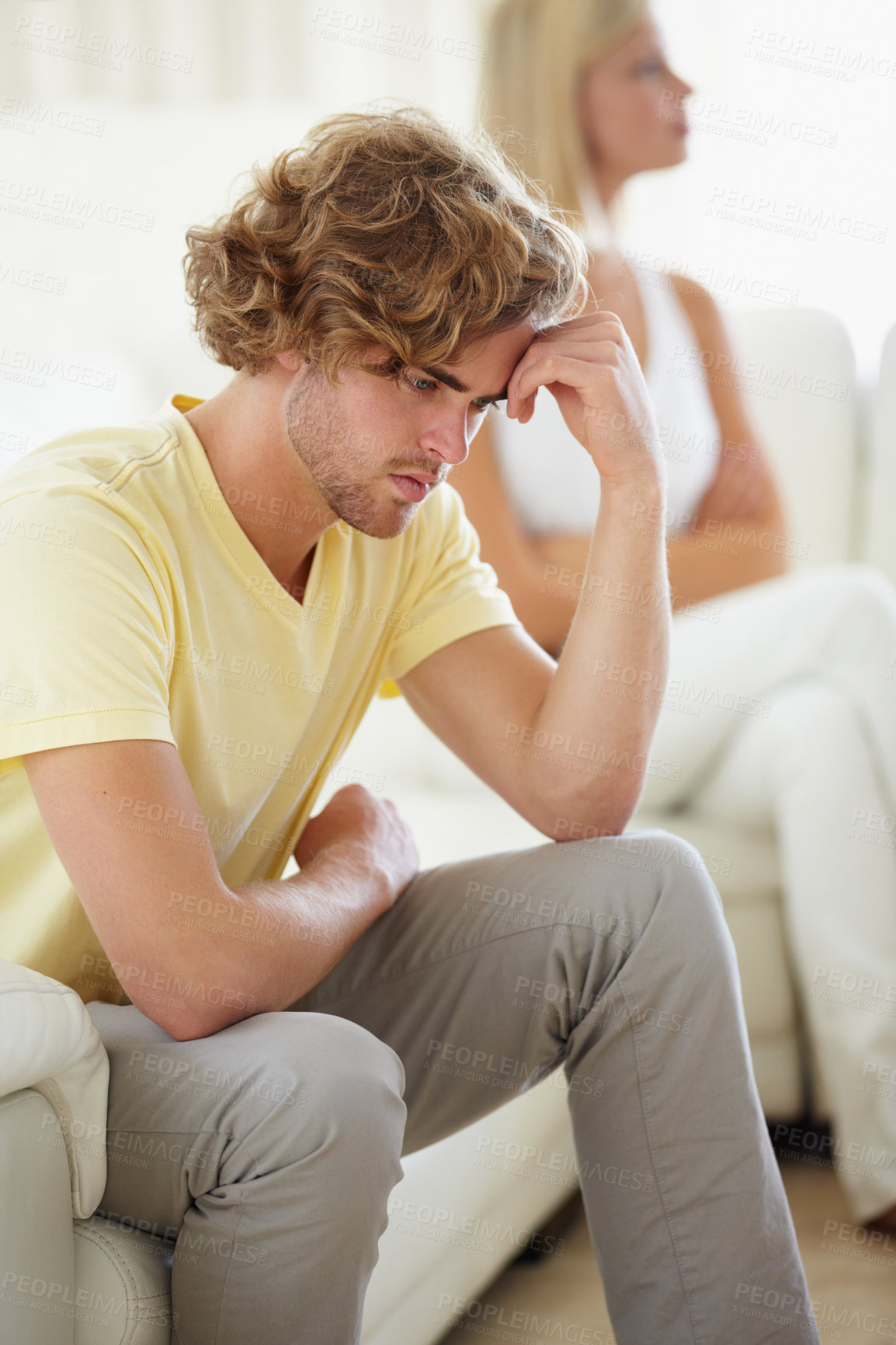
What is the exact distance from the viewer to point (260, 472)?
3.30ft

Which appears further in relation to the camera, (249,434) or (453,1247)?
(453,1247)

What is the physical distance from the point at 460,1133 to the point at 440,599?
0.52m

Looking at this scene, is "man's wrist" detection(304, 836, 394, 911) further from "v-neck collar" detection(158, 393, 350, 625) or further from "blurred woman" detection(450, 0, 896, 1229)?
"blurred woman" detection(450, 0, 896, 1229)

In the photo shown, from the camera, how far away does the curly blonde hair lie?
0.95 m

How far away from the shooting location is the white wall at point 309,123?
1673 mm

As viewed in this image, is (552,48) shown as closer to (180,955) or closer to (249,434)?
(249,434)

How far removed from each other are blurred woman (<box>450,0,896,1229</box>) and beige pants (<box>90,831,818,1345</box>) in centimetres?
31

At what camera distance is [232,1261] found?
0.74 m

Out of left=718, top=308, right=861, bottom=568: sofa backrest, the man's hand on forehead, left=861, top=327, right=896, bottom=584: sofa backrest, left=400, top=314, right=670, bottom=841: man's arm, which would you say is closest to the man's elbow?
left=400, top=314, right=670, bottom=841: man's arm

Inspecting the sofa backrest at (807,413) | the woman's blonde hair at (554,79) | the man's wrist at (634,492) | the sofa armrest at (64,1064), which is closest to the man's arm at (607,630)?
the man's wrist at (634,492)

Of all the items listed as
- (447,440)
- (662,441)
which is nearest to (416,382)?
(447,440)

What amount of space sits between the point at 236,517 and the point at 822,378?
1.70 m

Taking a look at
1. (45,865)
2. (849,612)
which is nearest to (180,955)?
(45,865)

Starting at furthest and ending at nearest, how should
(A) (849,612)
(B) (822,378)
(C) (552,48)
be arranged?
(B) (822,378)
(C) (552,48)
(A) (849,612)
